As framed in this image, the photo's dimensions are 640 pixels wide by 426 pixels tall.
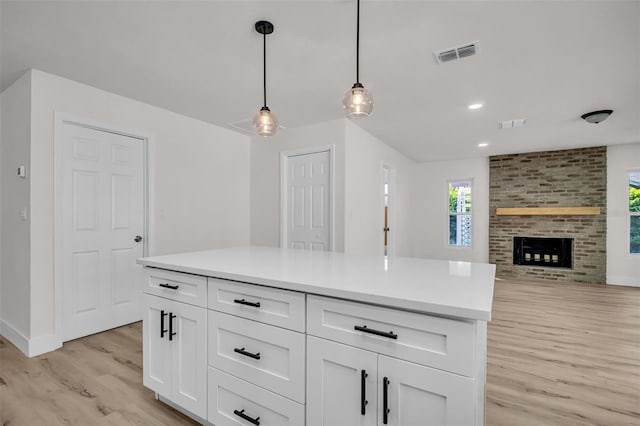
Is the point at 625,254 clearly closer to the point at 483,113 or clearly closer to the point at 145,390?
the point at 483,113

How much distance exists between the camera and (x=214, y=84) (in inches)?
117

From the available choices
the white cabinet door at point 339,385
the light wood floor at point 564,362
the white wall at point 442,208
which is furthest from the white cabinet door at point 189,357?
the white wall at point 442,208

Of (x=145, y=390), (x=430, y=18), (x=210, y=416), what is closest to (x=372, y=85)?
(x=430, y=18)

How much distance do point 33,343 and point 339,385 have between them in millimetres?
2839

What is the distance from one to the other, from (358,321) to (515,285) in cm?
539

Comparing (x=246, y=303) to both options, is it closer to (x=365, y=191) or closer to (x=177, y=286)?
(x=177, y=286)

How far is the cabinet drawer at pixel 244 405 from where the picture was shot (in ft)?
4.53

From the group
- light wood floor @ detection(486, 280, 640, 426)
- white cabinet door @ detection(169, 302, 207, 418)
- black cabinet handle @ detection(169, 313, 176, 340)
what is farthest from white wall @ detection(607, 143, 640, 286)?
black cabinet handle @ detection(169, 313, 176, 340)

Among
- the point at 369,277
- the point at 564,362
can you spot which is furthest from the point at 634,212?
the point at 369,277

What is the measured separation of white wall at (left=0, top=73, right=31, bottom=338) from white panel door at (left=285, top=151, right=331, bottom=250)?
8.80ft

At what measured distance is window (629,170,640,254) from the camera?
531 cm

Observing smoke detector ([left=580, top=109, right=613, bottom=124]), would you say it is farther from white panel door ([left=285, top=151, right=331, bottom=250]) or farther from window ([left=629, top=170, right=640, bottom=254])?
white panel door ([left=285, top=151, right=331, bottom=250])

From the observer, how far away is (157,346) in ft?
6.08

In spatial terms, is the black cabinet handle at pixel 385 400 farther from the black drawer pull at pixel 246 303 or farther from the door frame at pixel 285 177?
the door frame at pixel 285 177
